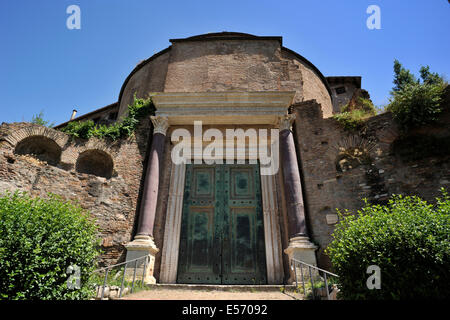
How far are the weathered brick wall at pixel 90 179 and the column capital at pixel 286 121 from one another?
13.9 feet

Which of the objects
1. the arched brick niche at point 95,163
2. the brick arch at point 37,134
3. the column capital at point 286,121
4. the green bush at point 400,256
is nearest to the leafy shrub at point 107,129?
the brick arch at point 37,134

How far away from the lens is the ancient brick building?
7000mm

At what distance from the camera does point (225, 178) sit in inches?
330

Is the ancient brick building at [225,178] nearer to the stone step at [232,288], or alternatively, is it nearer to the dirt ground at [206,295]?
the stone step at [232,288]

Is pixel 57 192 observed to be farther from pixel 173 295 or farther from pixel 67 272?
pixel 173 295

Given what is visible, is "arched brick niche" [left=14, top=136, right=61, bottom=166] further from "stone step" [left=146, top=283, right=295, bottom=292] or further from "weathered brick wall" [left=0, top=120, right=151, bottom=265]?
"stone step" [left=146, top=283, right=295, bottom=292]

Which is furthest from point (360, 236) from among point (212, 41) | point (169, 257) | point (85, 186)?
point (212, 41)

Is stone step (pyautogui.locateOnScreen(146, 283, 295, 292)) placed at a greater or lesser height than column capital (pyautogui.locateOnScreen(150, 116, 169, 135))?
lesser

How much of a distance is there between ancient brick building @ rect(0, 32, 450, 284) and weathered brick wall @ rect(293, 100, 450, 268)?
0.09 feet

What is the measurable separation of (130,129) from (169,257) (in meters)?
4.14

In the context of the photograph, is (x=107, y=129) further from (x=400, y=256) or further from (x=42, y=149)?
(x=400, y=256)

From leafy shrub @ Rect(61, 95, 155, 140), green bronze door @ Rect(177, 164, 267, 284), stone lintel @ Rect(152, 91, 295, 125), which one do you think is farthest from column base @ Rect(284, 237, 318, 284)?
leafy shrub @ Rect(61, 95, 155, 140)

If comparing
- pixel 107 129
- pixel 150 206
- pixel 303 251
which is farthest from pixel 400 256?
pixel 107 129

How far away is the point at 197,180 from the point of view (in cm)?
843
